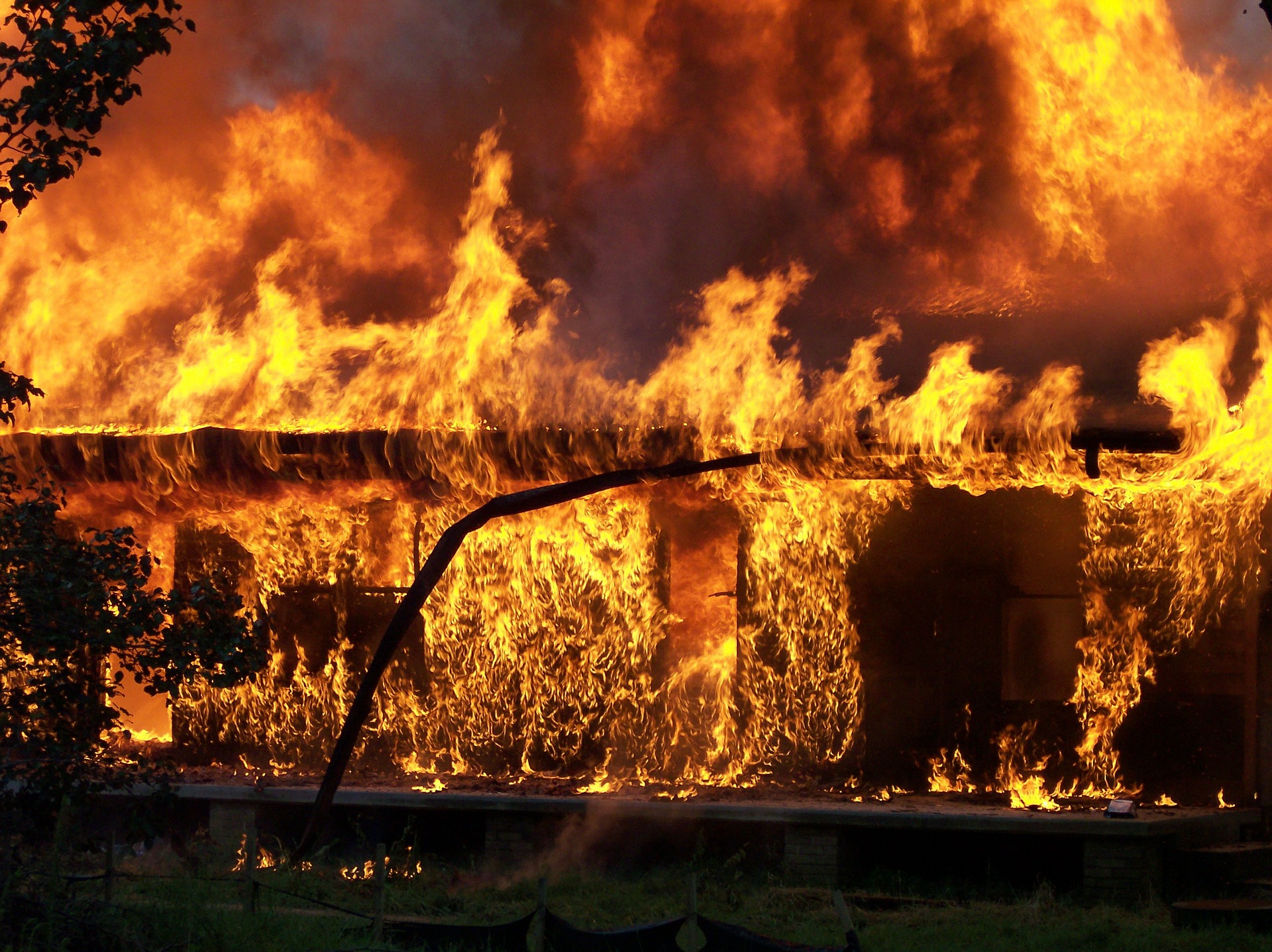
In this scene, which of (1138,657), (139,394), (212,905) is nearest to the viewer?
(212,905)

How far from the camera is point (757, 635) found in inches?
495

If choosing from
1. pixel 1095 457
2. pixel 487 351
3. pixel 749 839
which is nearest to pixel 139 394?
pixel 487 351

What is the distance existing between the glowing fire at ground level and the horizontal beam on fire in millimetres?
35

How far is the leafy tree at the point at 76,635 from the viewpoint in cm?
757

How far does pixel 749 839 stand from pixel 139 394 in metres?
7.73

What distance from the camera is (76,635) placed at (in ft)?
24.9

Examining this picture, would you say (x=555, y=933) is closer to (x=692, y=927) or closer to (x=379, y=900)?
(x=692, y=927)

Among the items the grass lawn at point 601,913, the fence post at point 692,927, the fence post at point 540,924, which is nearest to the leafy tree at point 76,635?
the grass lawn at point 601,913

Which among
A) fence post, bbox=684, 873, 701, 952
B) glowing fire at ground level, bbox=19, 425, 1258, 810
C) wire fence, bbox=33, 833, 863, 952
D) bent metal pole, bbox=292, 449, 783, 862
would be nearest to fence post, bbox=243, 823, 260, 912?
wire fence, bbox=33, 833, 863, 952

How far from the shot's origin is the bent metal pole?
11.6 m

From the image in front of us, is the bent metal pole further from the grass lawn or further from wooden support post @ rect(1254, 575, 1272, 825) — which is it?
wooden support post @ rect(1254, 575, 1272, 825)

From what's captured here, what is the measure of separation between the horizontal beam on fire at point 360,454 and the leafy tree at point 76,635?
13.9 feet

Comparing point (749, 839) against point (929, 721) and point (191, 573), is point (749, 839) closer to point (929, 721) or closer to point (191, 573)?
point (929, 721)

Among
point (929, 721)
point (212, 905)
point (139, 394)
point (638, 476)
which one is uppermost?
point (139, 394)
